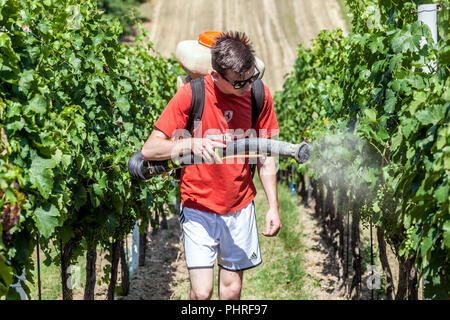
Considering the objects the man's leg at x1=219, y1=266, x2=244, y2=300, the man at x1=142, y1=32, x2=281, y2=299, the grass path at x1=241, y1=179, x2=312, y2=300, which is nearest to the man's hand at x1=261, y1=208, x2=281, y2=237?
the man at x1=142, y1=32, x2=281, y2=299

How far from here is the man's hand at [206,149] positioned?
2986 millimetres

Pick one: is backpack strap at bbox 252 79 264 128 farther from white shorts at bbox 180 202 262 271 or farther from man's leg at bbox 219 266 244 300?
man's leg at bbox 219 266 244 300

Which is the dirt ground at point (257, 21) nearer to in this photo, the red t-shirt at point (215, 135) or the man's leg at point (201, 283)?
the red t-shirt at point (215, 135)

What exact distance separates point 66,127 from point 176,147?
1.08 metres

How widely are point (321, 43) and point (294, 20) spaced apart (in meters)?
32.8

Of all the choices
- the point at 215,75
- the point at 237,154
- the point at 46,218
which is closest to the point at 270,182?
the point at 237,154

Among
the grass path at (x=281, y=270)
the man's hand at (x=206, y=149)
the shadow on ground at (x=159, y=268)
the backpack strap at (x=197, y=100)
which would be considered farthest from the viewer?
the shadow on ground at (x=159, y=268)

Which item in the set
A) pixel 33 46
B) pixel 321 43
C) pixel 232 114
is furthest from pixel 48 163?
pixel 321 43

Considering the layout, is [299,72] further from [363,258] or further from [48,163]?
[48,163]

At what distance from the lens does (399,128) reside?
3562 mm

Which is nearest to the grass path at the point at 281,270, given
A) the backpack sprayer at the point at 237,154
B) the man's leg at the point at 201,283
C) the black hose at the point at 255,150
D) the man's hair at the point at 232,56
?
the man's leg at the point at 201,283

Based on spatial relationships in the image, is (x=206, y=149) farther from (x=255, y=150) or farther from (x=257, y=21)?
(x=257, y=21)

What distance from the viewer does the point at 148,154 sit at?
3309 millimetres

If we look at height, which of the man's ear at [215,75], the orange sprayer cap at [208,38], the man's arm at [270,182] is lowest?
the man's arm at [270,182]
